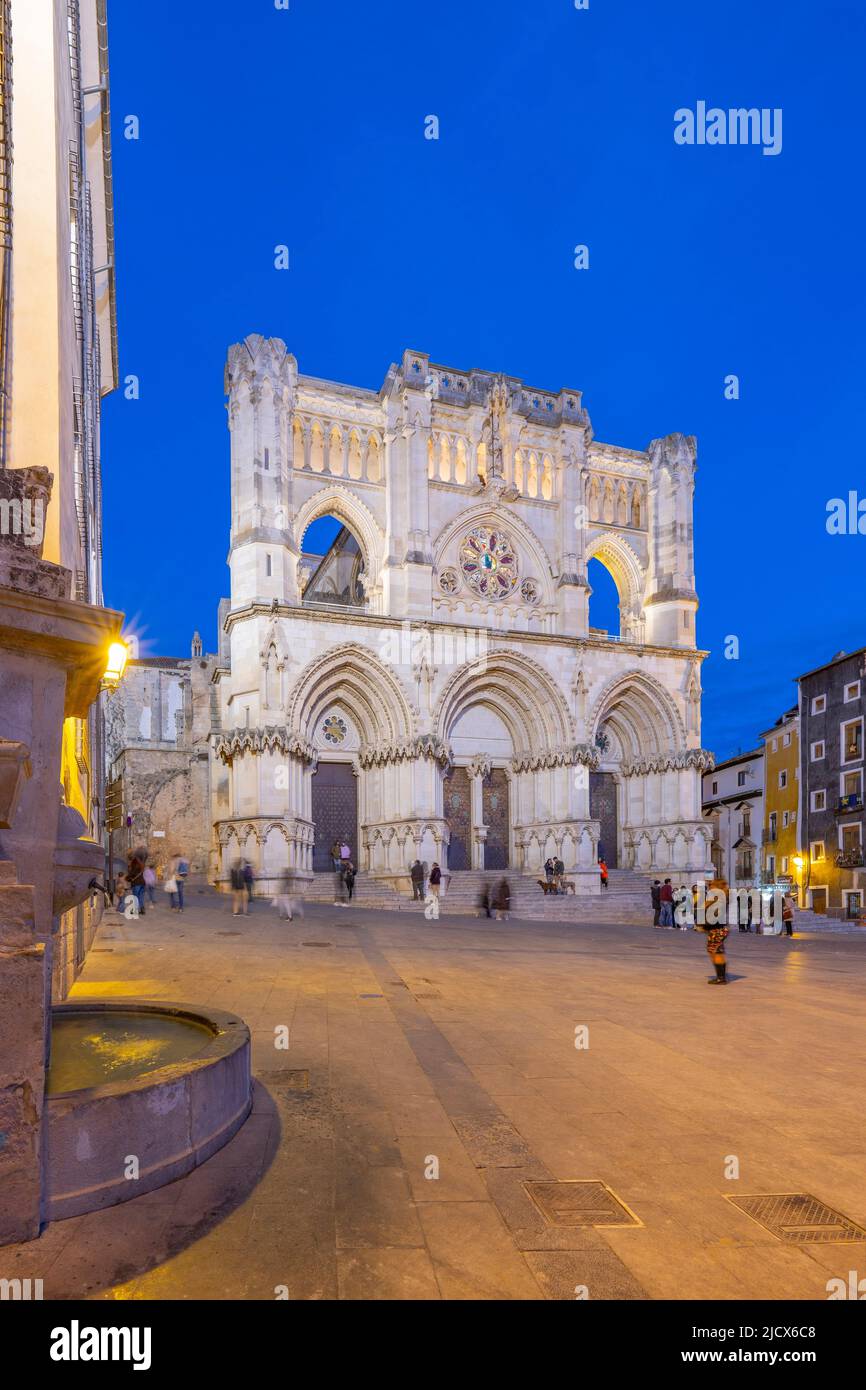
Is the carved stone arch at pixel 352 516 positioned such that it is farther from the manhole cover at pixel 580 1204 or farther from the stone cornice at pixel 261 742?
the manhole cover at pixel 580 1204

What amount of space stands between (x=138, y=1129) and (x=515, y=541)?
3107 centimetres

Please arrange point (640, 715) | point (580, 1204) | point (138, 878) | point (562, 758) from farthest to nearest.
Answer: point (640, 715), point (562, 758), point (138, 878), point (580, 1204)

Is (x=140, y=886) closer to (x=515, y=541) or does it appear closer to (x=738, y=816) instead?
(x=515, y=541)

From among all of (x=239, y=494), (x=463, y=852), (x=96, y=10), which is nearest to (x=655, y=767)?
(x=463, y=852)

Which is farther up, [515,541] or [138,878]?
[515,541]

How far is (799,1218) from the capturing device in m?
4.07

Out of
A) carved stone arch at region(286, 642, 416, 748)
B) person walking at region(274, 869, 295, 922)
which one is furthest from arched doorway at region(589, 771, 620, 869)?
person walking at region(274, 869, 295, 922)

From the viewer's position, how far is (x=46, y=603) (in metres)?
4.56

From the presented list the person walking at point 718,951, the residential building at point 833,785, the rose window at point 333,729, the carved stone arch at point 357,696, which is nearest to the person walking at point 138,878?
the carved stone arch at point 357,696

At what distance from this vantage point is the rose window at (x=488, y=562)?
3272cm

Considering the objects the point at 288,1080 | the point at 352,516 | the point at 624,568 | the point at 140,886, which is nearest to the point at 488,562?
the point at 352,516

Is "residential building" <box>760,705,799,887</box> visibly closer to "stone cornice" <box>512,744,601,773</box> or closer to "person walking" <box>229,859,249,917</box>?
"stone cornice" <box>512,744,601,773</box>
